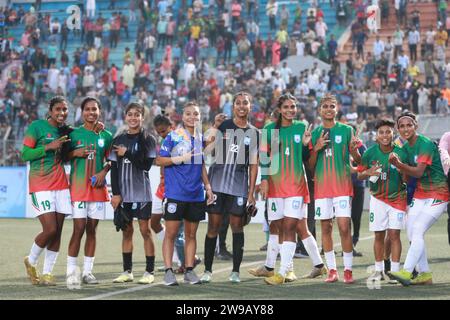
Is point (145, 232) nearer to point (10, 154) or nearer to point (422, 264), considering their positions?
point (422, 264)

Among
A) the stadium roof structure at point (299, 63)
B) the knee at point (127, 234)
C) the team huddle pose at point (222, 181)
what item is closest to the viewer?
the team huddle pose at point (222, 181)

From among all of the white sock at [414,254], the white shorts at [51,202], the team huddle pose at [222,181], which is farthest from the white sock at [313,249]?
the white shorts at [51,202]

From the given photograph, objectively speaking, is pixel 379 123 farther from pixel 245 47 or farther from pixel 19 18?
pixel 19 18

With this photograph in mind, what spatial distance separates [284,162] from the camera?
37.2ft

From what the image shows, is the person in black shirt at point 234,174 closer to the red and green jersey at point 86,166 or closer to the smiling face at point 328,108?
the smiling face at point 328,108

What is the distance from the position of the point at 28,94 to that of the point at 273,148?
25003mm

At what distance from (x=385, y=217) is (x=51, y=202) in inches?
146

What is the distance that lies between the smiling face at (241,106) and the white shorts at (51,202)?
2078 millimetres

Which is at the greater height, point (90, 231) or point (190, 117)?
point (190, 117)

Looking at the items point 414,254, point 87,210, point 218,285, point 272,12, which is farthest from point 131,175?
point 272,12

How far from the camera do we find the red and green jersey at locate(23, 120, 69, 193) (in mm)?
11109

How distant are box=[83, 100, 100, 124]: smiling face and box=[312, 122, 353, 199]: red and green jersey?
8.04 ft

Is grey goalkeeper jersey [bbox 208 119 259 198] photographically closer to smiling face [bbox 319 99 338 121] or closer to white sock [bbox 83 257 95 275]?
smiling face [bbox 319 99 338 121]

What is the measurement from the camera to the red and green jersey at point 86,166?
440 inches
